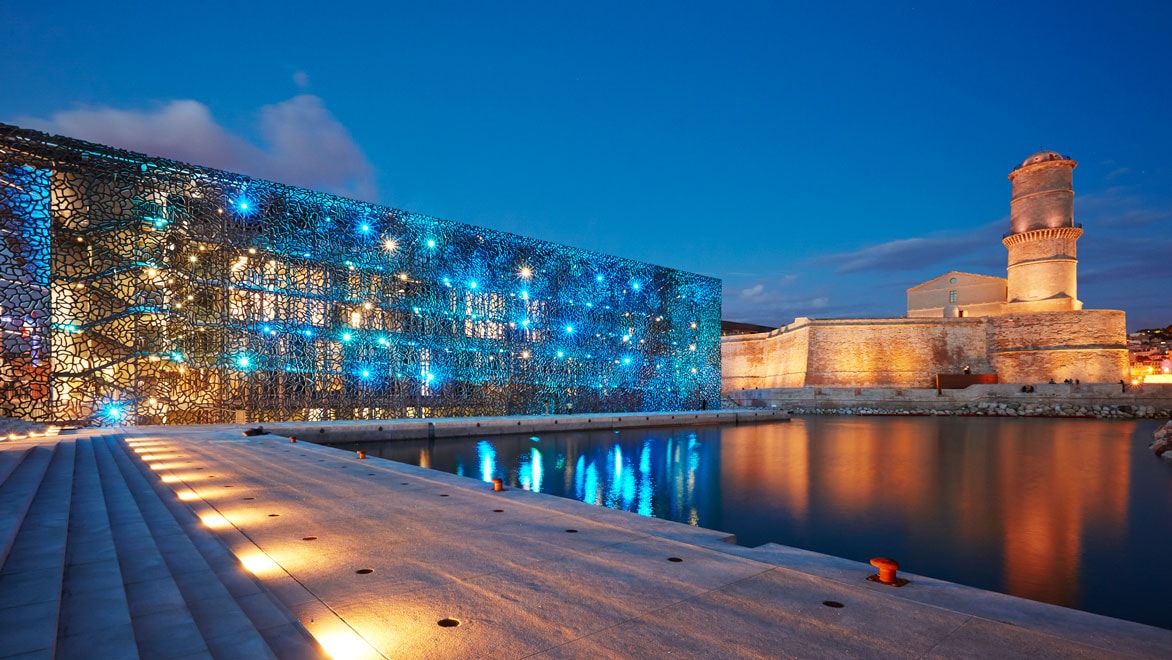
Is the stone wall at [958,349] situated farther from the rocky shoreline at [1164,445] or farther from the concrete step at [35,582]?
the concrete step at [35,582]

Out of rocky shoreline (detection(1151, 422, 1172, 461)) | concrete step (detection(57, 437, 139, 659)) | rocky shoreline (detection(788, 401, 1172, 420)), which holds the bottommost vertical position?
rocky shoreline (detection(788, 401, 1172, 420))

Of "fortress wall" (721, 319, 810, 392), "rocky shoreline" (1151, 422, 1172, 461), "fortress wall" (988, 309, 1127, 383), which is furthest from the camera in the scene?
"fortress wall" (721, 319, 810, 392)

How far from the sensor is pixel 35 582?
300 centimetres

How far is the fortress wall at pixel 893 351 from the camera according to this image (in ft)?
126

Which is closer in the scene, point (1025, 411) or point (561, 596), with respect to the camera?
point (561, 596)

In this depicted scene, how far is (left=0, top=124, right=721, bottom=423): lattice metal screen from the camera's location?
51.9ft

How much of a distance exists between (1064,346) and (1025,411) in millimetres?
5334

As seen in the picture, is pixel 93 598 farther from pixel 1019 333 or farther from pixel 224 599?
pixel 1019 333

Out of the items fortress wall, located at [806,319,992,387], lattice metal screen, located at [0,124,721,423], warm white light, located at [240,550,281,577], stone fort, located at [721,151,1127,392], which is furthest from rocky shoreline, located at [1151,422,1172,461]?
fortress wall, located at [806,319,992,387]

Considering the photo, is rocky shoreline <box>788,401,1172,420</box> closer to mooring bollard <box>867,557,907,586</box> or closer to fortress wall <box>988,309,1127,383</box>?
fortress wall <box>988,309,1127,383</box>

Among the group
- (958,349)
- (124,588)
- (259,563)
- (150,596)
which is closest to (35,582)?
(124,588)

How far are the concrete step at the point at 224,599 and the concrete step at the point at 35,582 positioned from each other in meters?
0.52

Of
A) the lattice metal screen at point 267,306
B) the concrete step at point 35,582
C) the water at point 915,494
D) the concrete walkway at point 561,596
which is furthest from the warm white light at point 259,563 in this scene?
the lattice metal screen at point 267,306

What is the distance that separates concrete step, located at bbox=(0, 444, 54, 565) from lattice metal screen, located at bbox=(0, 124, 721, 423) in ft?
31.0
